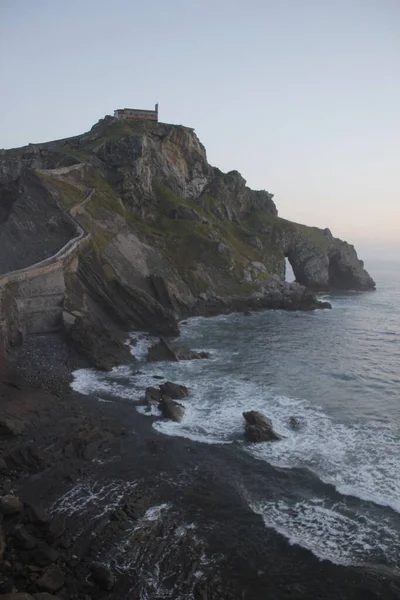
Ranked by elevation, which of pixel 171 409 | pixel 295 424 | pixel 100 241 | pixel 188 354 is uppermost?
pixel 100 241

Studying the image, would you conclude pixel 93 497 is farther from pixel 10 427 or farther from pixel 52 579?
pixel 10 427

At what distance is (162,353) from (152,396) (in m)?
12.0

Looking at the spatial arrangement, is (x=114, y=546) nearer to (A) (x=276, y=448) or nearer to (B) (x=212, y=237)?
(A) (x=276, y=448)

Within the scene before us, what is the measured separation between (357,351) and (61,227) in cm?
4158

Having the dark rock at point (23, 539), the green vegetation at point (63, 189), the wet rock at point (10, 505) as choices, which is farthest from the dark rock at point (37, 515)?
the green vegetation at point (63, 189)

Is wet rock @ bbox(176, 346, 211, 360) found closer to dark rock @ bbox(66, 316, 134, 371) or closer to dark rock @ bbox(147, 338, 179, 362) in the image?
dark rock @ bbox(147, 338, 179, 362)

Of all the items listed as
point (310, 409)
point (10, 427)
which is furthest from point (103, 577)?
point (310, 409)

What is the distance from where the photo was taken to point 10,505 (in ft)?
68.8

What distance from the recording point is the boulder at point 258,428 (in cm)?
3072

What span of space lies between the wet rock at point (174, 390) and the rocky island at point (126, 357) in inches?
4.8

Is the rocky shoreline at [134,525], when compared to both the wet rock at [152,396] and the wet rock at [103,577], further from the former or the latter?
the wet rock at [152,396]

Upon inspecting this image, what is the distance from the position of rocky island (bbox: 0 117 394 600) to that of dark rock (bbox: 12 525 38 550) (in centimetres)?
7

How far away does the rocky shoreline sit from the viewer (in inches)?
711

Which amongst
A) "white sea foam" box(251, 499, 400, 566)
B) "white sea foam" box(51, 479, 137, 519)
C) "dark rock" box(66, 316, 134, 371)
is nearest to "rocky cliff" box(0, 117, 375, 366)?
"dark rock" box(66, 316, 134, 371)
